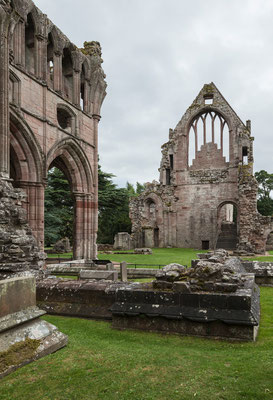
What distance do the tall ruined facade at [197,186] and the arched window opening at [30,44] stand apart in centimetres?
1698

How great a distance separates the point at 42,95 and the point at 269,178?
42186mm

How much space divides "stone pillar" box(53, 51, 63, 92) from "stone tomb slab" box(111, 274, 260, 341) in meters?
13.2

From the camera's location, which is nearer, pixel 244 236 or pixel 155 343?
pixel 155 343

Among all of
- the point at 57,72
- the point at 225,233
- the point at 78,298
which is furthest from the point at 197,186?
the point at 78,298

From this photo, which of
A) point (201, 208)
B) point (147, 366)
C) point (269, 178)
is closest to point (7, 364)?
point (147, 366)

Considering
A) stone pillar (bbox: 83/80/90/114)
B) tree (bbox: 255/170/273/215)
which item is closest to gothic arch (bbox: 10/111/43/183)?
stone pillar (bbox: 83/80/90/114)

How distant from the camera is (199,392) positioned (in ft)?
7.97

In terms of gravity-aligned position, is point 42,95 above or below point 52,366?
above

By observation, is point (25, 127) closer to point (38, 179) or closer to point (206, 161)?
point (38, 179)

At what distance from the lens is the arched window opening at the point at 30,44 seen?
13.9 metres

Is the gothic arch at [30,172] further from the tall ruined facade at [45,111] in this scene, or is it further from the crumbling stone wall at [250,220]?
the crumbling stone wall at [250,220]

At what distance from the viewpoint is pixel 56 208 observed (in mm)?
29188

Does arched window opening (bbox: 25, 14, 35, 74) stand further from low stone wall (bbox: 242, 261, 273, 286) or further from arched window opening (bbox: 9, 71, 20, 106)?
low stone wall (bbox: 242, 261, 273, 286)

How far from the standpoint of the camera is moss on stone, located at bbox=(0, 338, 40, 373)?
2.85m
